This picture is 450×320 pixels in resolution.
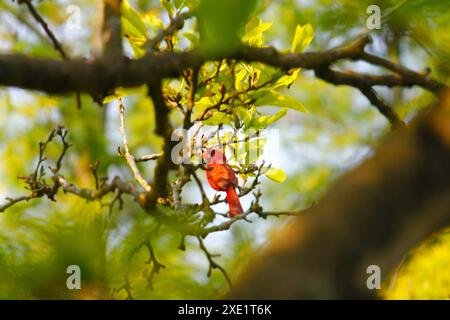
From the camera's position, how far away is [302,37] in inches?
33.3

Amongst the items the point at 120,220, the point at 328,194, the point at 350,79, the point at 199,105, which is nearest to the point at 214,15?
the point at 328,194

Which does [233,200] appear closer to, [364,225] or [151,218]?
[151,218]

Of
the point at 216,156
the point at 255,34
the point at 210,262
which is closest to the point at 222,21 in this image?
the point at 210,262

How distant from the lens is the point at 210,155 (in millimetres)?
1026

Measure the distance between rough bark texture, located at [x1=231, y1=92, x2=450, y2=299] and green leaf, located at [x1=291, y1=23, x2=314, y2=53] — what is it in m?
Answer: 0.40

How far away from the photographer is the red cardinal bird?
→ 41.9 inches

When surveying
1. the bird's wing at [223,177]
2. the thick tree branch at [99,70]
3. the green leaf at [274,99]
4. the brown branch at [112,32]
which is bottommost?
the thick tree branch at [99,70]

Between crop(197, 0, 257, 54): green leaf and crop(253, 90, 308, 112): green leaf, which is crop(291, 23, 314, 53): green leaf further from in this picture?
crop(197, 0, 257, 54): green leaf

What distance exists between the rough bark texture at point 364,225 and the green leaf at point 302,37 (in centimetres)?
40

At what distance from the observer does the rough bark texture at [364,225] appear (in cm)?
42

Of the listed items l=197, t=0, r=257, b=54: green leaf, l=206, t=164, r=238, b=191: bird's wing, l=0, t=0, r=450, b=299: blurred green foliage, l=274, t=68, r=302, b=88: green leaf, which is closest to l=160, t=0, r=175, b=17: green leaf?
l=0, t=0, r=450, b=299: blurred green foliage

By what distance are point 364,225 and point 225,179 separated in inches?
27.2

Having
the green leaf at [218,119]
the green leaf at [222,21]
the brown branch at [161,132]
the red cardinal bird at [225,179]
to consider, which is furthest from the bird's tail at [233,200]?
the green leaf at [222,21]

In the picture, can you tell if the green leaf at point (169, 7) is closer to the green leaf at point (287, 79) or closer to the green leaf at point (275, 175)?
the green leaf at point (287, 79)
